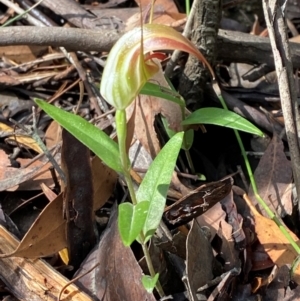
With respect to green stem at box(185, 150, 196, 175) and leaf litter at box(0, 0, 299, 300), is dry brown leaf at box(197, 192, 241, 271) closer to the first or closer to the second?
leaf litter at box(0, 0, 299, 300)

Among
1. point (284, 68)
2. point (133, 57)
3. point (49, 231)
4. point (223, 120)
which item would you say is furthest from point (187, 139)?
point (133, 57)

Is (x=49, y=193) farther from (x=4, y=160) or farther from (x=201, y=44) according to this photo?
(x=201, y=44)

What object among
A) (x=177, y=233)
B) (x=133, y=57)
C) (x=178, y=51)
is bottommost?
(x=177, y=233)

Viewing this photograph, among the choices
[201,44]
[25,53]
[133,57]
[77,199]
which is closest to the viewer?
[133,57]

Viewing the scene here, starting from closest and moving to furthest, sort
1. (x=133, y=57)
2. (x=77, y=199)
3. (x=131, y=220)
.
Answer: (x=133, y=57) < (x=131, y=220) < (x=77, y=199)

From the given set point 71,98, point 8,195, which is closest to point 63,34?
point 71,98

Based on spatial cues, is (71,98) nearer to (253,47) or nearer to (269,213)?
(253,47)
